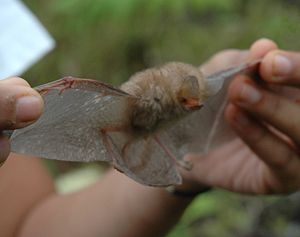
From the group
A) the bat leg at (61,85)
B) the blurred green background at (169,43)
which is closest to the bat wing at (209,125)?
the bat leg at (61,85)

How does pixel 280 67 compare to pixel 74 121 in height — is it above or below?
below

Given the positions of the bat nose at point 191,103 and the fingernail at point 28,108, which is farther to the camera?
the bat nose at point 191,103

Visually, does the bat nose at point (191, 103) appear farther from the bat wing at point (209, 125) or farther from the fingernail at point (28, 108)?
the fingernail at point (28, 108)

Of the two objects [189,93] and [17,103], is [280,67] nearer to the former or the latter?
[189,93]

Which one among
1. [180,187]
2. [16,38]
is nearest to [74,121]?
[180,187]

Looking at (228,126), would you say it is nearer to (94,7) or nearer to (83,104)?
(83,104)

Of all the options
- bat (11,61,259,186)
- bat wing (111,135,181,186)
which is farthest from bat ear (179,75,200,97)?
bat wing (111,135,181,186)

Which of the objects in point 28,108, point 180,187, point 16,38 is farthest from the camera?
point 16,38
